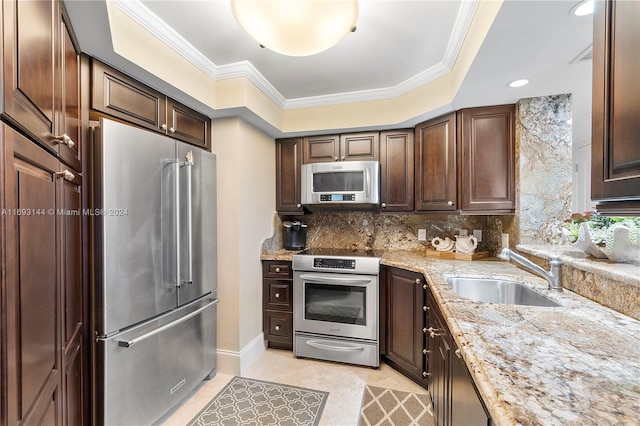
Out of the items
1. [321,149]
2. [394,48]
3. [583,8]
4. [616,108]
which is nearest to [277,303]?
[321,149]

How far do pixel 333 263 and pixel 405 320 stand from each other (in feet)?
2.50

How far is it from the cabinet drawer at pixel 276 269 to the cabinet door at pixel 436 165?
1395mm

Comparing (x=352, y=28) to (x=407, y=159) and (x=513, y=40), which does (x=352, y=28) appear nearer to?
(x=513, y=40)

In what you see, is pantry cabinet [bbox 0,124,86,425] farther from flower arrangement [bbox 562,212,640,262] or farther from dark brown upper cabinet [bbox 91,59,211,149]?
flower arrangement [bbox 562,212,640,262]

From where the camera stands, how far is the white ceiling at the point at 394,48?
4.29ft

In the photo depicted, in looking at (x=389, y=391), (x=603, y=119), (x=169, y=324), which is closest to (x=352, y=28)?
(x=603, y=119)

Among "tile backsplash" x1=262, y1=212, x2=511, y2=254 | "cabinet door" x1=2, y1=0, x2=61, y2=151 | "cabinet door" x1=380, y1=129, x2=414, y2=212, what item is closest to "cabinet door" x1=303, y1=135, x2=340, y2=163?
"cabinet door" x1=380, y1=129, x2=414, y2=212

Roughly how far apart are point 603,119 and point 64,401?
2.21m

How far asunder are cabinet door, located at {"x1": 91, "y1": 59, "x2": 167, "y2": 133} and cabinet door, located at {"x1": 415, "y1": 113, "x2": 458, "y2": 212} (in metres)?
2.16

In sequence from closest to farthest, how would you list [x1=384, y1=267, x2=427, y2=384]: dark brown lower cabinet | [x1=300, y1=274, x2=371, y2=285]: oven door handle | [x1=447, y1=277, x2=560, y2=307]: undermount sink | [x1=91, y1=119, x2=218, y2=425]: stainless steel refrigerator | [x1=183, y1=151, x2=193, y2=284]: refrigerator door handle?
[x1=91, y1=119, x2=218, y2=425]: stainless steel refrigerator < [x1=447, y1=277, x2=560, y2=307]: undermount sink < [x1=183, y1=151, x2=193, y2=284]: refrigerator door handle < [x1=384, y1=267, x2=427, y2=384]: dark brown lower cabinet < [x1=300, y1=274, x2=371, y2=285]: oven door handle

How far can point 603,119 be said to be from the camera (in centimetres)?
81

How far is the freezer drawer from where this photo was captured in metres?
1.51

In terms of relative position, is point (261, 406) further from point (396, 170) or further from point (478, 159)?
point (478, 159)

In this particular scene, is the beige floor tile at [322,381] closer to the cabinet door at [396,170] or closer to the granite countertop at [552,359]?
the granite countertop at [552,359]
